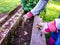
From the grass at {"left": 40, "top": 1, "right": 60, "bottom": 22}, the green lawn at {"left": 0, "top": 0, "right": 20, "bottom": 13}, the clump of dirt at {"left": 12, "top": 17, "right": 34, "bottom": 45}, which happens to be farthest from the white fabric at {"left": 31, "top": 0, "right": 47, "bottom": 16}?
the green lawn at {"left": 0, "top": 0, "right": 20, "bottom": 13}

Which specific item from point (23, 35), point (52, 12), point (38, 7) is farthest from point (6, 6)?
point (38, 7)

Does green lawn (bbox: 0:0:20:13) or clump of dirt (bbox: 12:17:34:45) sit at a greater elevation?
clump of dirt (bbox: 12:17:34:45)

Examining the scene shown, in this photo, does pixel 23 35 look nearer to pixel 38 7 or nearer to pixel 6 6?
pixel 38 7

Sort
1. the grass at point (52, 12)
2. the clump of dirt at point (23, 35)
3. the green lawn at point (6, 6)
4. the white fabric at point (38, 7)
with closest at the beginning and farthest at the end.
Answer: the white fabric at point (38, 7)
the clump of dirt at point (23, 35)
the grass at point (52, 12)
the green lawn at point (6, 6)

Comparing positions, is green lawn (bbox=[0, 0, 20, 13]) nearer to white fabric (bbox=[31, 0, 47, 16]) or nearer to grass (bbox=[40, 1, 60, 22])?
grass (bbox=[40, 1, 60, 22])

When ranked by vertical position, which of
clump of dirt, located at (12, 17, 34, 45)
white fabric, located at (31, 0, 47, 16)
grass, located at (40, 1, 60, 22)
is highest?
white fabric, located at (31, 0, 47, 16)

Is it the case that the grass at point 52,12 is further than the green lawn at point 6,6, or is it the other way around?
the green lawn at point 6,6

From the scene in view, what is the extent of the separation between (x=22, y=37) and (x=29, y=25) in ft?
3.55

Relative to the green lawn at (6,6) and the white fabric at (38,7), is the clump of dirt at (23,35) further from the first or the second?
the green lawn at (6,6)

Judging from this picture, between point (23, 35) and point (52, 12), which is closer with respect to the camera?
point (23, 35)

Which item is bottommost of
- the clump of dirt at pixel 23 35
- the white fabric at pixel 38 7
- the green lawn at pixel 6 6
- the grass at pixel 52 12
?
the grass at pixel 52 12

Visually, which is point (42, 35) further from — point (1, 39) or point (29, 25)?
point (29, 25)

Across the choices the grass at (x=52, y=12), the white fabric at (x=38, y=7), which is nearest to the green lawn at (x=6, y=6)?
the grass at (x=52, y=12)

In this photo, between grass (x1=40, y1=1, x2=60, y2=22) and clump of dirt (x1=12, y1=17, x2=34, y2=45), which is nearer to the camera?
clump of dirt (x1=12, y1=17, x2=34, y2=45)
